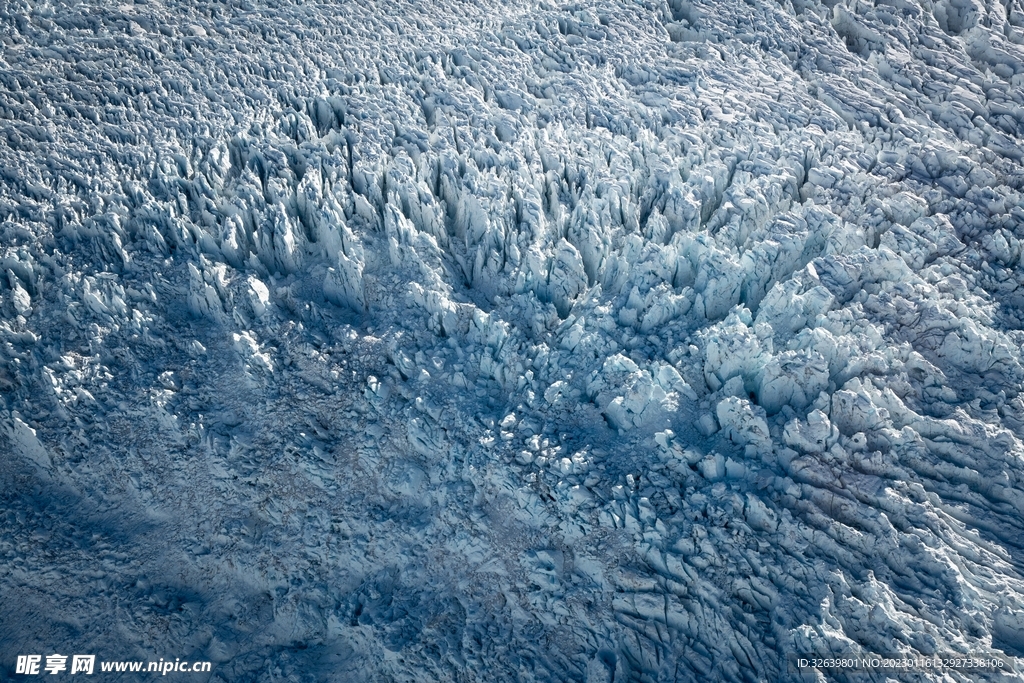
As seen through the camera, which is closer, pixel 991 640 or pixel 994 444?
pixel 991 640

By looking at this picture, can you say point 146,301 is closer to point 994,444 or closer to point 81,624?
point 81,624

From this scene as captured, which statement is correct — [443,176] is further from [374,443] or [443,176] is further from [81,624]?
[81,624]

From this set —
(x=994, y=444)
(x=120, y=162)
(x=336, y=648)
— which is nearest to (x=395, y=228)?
(x=120, y=162)

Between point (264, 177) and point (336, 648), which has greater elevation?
point (264, 177)

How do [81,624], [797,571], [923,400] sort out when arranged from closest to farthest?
1. [797,571]
2. [923,400]
3. [81,624]

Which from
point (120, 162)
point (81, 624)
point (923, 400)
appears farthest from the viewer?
point (120, 162)

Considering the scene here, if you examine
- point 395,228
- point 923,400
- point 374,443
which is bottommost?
point 374,443
